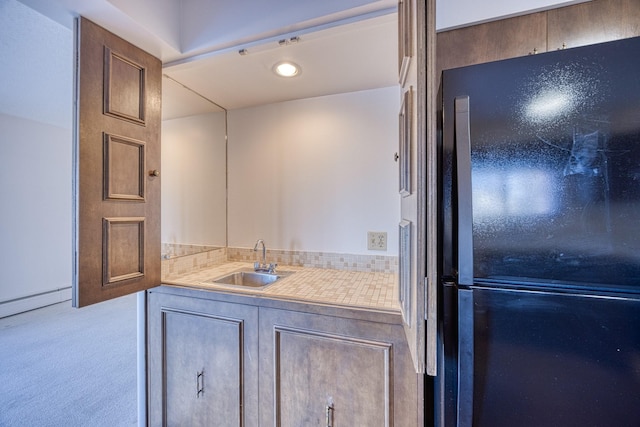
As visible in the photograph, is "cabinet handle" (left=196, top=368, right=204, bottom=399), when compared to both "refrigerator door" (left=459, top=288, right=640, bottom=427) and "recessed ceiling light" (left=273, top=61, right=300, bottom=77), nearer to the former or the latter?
"refrigerator door" (left=459, top=288, right=640, bottom=427)

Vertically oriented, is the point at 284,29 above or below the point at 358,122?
above

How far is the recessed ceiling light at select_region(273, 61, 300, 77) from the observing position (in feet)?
4.96

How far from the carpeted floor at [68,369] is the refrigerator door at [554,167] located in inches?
91.2

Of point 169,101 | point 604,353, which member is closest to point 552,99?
point 604,353

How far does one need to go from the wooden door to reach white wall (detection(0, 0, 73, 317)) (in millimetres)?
1400

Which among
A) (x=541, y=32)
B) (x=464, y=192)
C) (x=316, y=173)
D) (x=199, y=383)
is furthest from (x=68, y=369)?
(x=541, y=32)

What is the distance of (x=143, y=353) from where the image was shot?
150cm

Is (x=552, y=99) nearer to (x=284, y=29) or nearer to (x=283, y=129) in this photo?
(x=284, y=29)

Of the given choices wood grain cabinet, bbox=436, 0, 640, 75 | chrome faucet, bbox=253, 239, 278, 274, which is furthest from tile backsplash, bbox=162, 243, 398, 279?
wood grain cabinet, bbox=436, 0, 640, 75

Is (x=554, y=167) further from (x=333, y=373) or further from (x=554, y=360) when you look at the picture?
(x=333, y=373)

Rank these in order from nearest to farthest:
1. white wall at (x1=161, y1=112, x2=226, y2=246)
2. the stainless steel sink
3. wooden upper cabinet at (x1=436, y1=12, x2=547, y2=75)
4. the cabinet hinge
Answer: the cabinet hinge
wooden upper cabinet at (x1=436, y1=12, x2=547, y2=75)
the stainless steel sink
white wall at (x1=161, y1=112, x2=226, y2=246)

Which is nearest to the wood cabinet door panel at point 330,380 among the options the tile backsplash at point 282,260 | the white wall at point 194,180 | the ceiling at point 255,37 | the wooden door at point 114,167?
the tile backsplash at point 282,260

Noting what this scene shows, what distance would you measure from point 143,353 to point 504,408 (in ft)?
5.82

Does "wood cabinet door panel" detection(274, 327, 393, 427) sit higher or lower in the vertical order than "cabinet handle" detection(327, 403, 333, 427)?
higher
